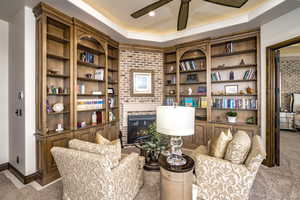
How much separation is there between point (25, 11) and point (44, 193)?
9.58 feet

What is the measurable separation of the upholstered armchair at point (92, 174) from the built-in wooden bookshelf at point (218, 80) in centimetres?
262

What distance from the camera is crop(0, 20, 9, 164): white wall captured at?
9.48ft

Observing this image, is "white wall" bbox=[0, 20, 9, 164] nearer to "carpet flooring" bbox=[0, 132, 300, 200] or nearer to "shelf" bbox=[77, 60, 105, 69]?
"carpet flooring" bbox=[0, 132, 300, 200]

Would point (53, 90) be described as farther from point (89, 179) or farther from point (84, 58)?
point (89, 179)

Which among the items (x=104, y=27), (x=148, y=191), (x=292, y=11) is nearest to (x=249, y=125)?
(x=292, y=11)

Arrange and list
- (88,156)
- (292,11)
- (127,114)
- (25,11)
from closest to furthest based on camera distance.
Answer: (88,156)
(25,11)
(292,11)
(127,114)

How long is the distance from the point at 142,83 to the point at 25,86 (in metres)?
2.78

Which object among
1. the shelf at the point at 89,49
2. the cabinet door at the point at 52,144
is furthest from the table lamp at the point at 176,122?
the shelf at the point at 89,49

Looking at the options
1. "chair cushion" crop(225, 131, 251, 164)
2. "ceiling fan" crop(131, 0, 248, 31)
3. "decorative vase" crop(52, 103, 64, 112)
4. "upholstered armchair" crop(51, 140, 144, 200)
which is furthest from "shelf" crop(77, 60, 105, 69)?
"chair cushion" crop(225, 131, 251, 164)

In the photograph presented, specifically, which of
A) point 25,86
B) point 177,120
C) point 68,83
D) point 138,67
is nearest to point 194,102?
point 138,67

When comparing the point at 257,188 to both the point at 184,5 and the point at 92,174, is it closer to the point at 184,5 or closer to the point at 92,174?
the point at 92,174

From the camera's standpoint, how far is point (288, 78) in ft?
21.5

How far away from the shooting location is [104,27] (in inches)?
133

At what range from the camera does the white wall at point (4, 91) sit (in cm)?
289
